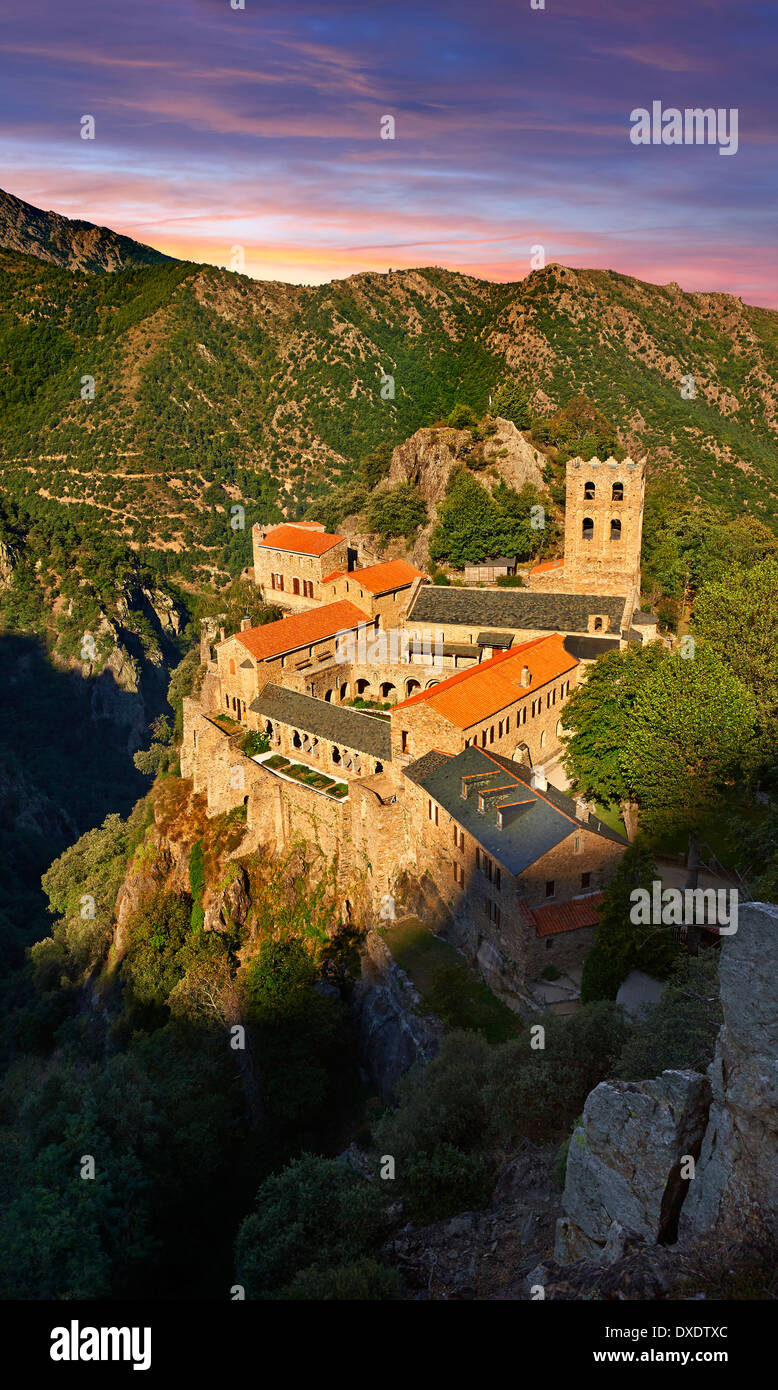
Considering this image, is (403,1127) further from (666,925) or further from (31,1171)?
(31,1171)

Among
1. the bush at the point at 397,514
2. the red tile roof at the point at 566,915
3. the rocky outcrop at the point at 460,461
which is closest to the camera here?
the red tile roof at the point at 566,915

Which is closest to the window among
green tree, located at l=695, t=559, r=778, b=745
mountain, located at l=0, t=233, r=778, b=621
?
green tree, located at l=695, t=559, r=778, b=745

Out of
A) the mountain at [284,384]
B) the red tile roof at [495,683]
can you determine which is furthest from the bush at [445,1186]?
the mountain at [284,384]

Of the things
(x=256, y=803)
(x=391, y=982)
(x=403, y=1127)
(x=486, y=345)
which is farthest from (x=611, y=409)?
(x=403, y=1127)

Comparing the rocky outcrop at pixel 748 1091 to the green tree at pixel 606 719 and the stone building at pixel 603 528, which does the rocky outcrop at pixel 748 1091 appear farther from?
the stone building at pixel 603 528

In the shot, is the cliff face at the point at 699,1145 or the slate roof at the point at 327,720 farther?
the slate roof at the point at 327,720
